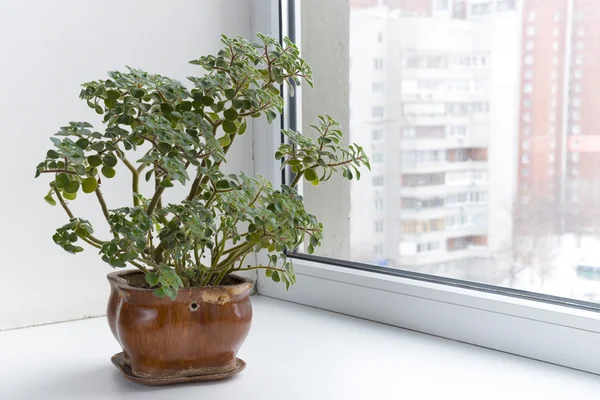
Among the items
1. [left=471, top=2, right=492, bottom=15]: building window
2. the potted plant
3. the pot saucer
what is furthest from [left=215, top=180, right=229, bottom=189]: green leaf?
[left=471, top=2, right=492, bottom=15]: building window

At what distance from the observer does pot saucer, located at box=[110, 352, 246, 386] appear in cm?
96

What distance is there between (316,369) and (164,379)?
24 cm

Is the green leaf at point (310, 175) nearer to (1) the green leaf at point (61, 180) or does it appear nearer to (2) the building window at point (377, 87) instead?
(1) the green leaf at point (61, 180)

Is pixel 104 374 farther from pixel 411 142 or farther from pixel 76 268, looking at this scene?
pixel 411 142

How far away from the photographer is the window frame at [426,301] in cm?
104

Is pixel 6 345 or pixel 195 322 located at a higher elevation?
pixel 195 322

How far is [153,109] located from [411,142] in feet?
2.01

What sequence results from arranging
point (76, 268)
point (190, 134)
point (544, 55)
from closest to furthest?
1. point (190, 134)
2. point (544, 55)
3. point (76, 268)

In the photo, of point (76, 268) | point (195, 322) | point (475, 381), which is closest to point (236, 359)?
point (195, 322)

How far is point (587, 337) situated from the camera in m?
1.01


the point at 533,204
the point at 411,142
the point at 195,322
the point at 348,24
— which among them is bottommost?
the point at 195,322

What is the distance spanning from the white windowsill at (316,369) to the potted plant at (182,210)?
0.06m

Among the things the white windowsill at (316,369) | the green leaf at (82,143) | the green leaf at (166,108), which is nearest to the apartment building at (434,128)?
the white windowsill at (316,369)

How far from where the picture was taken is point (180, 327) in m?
0.94
